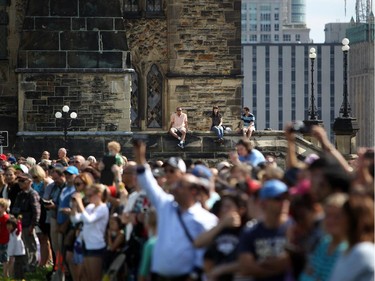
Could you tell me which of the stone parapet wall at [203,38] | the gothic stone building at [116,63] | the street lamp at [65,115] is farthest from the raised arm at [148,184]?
the stone parapet wall at [203,38]

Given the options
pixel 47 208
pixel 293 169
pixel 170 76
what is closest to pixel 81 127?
pixel 170 76

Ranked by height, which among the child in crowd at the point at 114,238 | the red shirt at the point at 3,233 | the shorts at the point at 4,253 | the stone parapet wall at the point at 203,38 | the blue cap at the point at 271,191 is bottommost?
the shorts at the point at 4,253

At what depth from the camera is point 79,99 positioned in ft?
118

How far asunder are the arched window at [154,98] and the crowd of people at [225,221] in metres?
26.9

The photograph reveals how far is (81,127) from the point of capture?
1415 inches

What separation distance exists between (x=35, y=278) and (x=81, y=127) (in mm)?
14122

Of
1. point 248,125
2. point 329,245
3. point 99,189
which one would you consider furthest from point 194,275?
point 248,125

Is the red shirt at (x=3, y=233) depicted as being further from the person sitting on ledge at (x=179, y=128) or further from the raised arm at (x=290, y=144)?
the person sitting on ledge at (x=179, y=128)

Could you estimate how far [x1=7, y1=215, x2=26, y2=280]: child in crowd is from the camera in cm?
2202

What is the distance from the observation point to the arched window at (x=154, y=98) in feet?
155

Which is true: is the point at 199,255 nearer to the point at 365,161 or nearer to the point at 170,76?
the point at 365,161

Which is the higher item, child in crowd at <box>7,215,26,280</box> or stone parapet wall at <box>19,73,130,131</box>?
stone parapet wall at <box>19,73,130,131</box>

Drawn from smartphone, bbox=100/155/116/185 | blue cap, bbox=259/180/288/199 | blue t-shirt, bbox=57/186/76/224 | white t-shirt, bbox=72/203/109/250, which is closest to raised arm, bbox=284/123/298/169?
blue cap, bbox=259/180/288/199

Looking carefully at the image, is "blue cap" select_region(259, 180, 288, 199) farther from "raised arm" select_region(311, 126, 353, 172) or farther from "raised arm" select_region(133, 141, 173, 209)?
"raised arm" select_region(133, 141, 173, 209)
